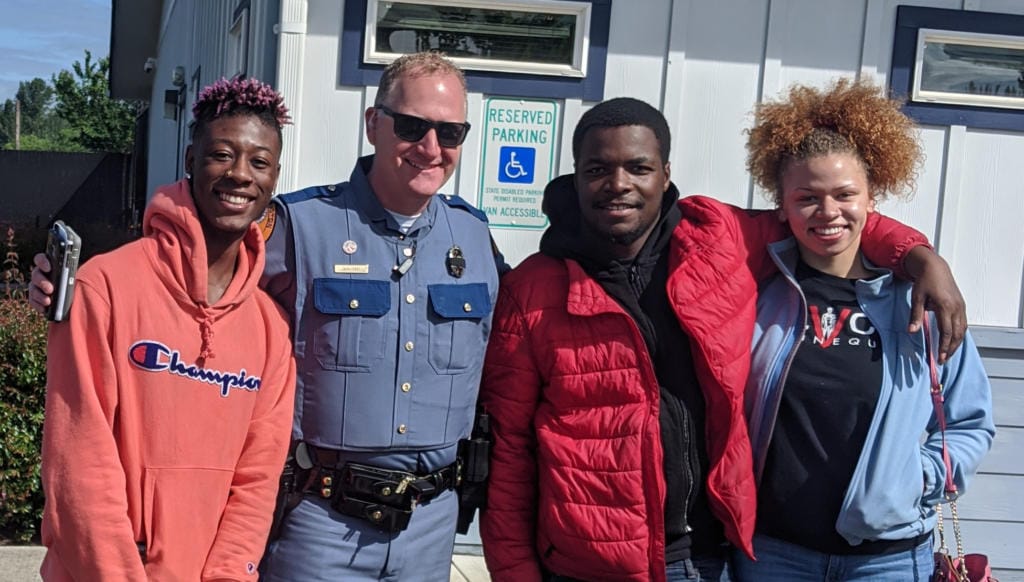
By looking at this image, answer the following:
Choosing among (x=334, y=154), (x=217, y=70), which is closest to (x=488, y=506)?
(x=334, y=154)

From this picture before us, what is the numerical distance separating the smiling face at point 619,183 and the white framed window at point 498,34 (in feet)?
6.81

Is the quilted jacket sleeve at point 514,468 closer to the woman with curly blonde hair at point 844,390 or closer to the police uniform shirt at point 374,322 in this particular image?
the police uniform shirt at point 374,322

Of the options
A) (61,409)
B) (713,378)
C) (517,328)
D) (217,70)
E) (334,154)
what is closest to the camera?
(61,409)

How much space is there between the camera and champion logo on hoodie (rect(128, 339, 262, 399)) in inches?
84.2

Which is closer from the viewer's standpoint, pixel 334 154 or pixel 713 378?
pixel 713 378

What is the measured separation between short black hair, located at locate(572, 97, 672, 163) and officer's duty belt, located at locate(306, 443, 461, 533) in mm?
977

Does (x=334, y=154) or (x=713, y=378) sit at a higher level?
(x=334, y=154)

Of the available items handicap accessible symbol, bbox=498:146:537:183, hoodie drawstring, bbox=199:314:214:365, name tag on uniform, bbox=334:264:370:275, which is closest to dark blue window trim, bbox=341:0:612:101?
handicap accessible symbol, bbox=498:146:537:183

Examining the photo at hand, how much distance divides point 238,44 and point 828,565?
4.65m

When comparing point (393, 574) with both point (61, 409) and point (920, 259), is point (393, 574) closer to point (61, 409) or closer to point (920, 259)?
point (61, 409)

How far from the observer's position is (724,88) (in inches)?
185

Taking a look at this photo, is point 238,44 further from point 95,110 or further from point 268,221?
point 95,110

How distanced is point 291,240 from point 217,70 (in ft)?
17.0

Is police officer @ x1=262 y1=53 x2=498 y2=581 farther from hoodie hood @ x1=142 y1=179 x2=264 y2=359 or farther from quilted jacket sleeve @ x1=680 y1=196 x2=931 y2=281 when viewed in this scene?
quilted jacket sleeve @ x1=680 y1=196 x2=931 y2=281
